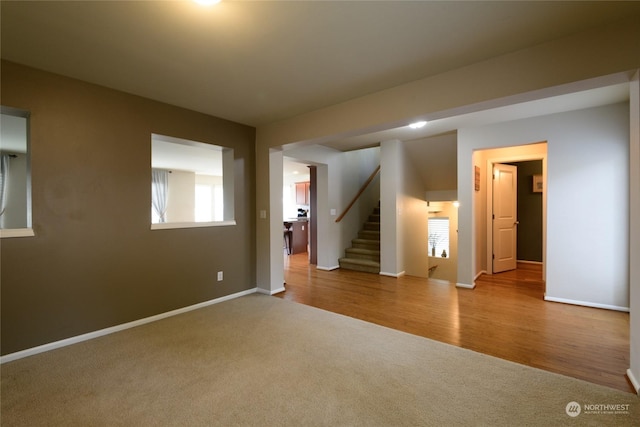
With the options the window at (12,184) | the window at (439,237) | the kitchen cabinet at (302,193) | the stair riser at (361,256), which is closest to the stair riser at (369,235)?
the stair riser at (361,256)

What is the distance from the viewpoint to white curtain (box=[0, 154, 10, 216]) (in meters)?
5.30

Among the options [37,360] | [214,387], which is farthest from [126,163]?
[214,387]

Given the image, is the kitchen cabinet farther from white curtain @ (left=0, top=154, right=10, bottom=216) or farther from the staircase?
white curtain @ (left=0, top=154, right=10, bottom=216)

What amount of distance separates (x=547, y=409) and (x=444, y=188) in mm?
4753

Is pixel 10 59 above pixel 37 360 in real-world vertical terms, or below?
above

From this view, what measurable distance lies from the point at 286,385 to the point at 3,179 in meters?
6.96

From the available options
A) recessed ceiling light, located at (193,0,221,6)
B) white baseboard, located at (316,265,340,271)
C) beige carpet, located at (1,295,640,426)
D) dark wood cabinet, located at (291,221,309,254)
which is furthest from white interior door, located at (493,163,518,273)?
recessed ceiling light, located at (193,0,221,6)

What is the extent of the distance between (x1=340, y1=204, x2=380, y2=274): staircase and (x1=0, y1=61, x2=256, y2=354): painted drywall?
3023 mm

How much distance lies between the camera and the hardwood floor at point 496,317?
2.27 m

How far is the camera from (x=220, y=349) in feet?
8.02

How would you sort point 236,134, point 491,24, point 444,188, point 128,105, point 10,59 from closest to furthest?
point 491,24 < point 10,59 < point 128,105 < point 236,134 < point 444,188

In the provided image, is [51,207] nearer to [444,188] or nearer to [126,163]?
[126,163]

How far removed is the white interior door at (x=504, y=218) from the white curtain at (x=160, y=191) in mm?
8392

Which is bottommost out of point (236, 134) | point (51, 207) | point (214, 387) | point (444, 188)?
point (214, 387)
